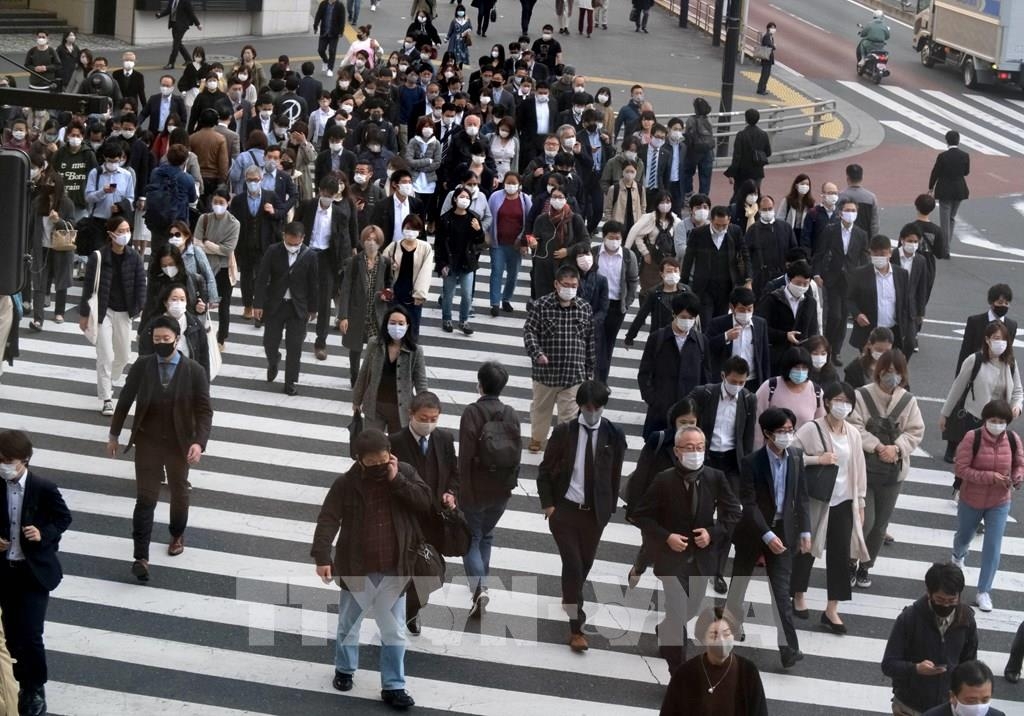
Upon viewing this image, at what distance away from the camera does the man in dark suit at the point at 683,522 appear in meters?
10.6

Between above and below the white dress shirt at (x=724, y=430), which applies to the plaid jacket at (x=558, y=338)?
above

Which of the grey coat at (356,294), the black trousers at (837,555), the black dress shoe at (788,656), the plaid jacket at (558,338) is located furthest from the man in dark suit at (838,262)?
the black dress shoe at (788,656)

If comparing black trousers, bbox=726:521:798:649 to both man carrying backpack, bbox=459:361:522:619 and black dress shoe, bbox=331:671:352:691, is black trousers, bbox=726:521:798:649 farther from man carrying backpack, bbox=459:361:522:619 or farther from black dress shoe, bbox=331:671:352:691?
black dress shoe, bbox=331:671:352:691

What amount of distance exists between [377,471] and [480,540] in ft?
5.91

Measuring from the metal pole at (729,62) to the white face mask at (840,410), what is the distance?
1665 cm

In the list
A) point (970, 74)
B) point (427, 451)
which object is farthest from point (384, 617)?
point (970, 74)

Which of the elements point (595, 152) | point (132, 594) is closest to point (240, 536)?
point (132, 594)

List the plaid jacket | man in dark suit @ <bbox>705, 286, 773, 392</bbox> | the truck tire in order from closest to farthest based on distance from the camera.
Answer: man in dark suit @ <bbox>705, 286, 773, 392</bbox> < the plaid jacket < the truck tire

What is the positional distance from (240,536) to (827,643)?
4280 millimetres

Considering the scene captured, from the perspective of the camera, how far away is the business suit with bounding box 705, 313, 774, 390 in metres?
13.8

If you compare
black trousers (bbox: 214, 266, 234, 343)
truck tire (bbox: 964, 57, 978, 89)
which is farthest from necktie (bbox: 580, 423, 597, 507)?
truck tire (bbox: 964, 57, 978, 89)

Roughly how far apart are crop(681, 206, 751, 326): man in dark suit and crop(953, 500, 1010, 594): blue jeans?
14.4ft

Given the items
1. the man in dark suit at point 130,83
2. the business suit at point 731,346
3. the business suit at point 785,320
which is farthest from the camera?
the man in dark suit at point 130,83

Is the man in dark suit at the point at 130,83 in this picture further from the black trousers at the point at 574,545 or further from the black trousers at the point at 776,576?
the black trousers at the point at 776,576
